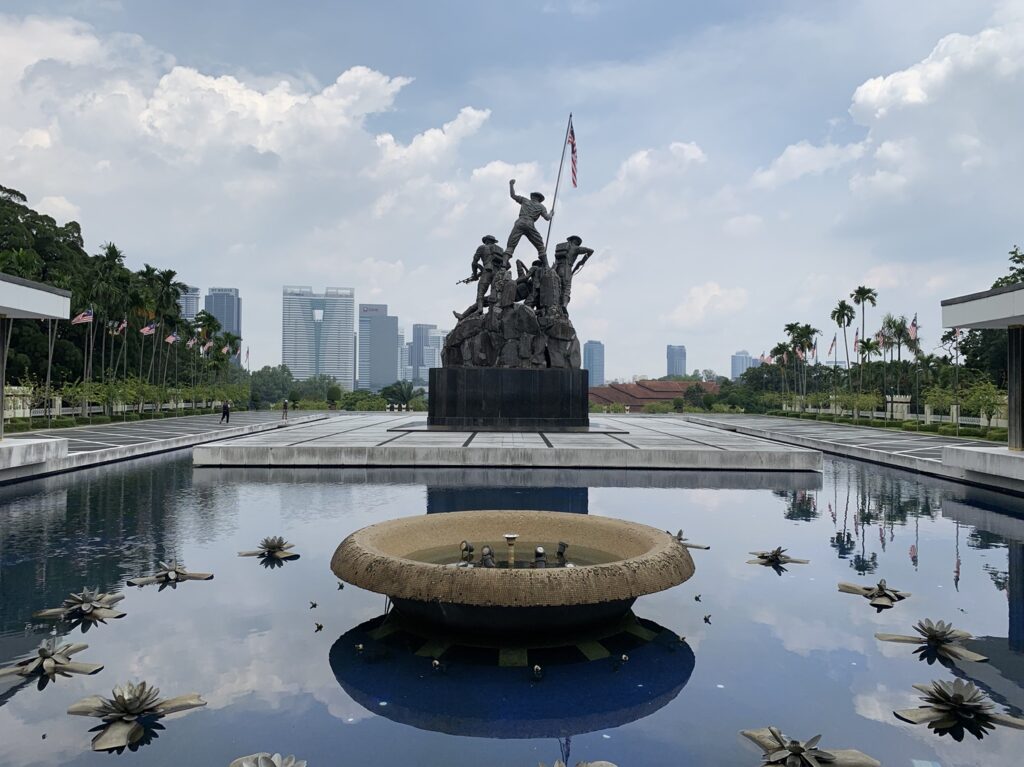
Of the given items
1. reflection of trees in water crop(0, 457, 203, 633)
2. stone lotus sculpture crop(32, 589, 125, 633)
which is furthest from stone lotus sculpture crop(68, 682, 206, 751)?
reflection of trees in water crop(0, 457, 203, 633)

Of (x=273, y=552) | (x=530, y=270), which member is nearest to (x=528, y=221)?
(x=530, y=270)

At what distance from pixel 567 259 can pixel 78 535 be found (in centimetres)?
1895

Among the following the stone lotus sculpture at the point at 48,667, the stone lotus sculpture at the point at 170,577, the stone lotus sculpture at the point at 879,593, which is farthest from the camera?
the stone lotus sculpture at the point at 170,577

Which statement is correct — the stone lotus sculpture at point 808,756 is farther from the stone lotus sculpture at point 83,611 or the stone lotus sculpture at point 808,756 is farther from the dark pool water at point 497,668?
the stone lotus sculpture at point 83,611

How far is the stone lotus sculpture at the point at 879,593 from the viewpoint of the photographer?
665cm

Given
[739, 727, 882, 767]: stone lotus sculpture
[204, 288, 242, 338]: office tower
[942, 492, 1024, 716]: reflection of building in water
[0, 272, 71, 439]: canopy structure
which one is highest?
[204, 288, 242, 338]: office tower

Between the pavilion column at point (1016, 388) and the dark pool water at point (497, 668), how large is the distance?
4.67m

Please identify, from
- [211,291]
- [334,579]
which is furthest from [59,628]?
[211,291]

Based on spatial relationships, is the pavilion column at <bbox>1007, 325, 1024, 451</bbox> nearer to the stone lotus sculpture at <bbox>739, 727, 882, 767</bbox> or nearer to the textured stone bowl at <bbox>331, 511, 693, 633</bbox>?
the textured stone bowl at <bbox>331, 511, 693, 633</bbox>

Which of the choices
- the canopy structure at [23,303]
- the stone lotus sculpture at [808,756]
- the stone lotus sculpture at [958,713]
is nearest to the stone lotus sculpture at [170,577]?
the stone lotus sculpture at [808,756]

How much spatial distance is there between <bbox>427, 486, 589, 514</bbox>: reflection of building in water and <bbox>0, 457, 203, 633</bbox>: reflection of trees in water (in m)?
4.30

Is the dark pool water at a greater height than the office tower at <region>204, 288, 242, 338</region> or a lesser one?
lesser

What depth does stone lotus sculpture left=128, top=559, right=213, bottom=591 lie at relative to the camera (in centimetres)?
712

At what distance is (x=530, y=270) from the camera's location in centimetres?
2497
